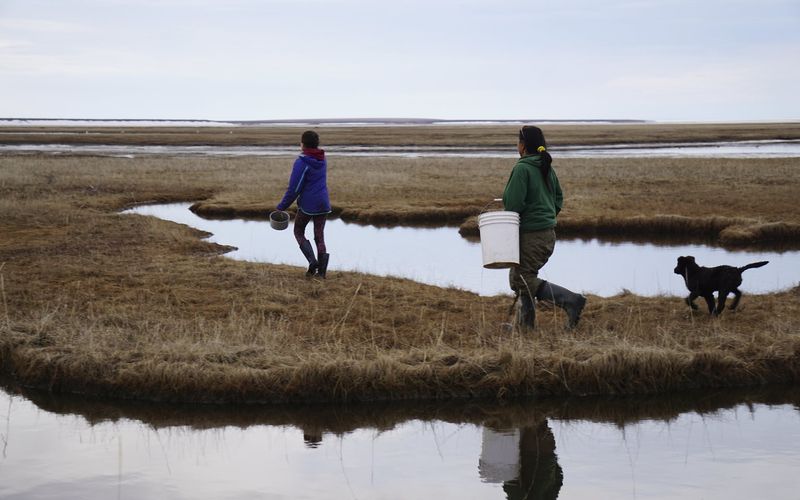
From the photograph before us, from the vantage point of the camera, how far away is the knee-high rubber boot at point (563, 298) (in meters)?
9.44

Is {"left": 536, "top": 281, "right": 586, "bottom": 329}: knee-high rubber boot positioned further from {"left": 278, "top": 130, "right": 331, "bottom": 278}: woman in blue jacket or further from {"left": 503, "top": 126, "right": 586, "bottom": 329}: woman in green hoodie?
{"left": 278, "top": 130, "right": 331, "bottom": 278}: woman in blue jacket

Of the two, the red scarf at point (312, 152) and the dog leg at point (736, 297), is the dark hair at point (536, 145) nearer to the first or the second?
the dog leg at point (736, 297)

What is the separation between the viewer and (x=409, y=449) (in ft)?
25.0

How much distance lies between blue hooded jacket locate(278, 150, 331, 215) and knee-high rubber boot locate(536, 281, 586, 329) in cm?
368

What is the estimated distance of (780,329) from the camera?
32.4 feet

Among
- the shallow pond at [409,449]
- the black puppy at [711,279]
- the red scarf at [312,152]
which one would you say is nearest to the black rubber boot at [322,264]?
the red scarf at [312,152]

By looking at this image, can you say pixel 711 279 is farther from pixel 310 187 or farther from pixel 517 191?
pixel 310 187

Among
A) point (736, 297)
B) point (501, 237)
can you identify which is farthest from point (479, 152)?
point (501, 237)

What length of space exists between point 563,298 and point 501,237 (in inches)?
44.1

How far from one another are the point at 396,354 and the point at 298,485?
2668mm

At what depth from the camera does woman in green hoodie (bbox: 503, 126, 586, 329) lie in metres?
8.99

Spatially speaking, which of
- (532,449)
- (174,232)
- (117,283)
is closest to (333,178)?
(174,232)

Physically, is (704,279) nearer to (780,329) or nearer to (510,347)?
(780,329)

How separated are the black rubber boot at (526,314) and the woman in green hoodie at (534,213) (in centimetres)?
1
